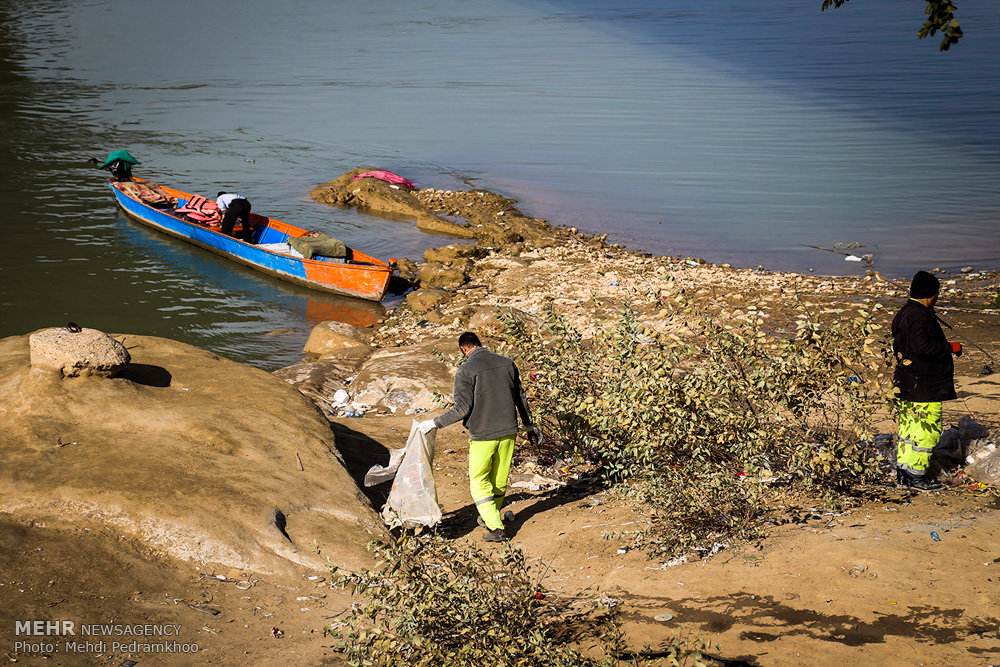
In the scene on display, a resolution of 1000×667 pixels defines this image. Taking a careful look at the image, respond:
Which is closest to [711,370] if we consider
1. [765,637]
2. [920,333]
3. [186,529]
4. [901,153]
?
[920,333]

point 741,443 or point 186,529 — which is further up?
point 741,443

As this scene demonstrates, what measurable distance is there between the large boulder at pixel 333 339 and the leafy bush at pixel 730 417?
739 centimetres

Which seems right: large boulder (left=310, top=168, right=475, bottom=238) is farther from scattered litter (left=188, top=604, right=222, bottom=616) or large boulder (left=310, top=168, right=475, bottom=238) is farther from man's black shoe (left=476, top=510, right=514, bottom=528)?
scattered litter (left=188, top=604, right=222, bottom=616)

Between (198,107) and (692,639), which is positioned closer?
(692,639)

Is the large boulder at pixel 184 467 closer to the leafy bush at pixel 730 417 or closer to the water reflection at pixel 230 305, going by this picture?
the leafy bush at pixel 730 417

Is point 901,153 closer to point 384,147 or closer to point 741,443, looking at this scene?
point 384,147

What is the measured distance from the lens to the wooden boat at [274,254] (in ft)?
53.0

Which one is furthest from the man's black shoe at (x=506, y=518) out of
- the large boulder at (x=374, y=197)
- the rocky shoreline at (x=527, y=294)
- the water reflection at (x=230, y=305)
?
the large boulder at (x=374, y=197)

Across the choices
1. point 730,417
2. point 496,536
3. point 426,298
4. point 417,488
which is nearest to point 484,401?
point 417,488

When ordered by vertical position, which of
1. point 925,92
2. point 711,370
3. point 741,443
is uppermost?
point 925,92

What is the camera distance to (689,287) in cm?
1394

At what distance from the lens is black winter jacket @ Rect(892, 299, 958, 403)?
20.1 ft

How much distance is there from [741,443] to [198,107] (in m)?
32.3

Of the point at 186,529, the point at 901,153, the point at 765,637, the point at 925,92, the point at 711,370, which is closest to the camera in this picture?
the point at 765,637
